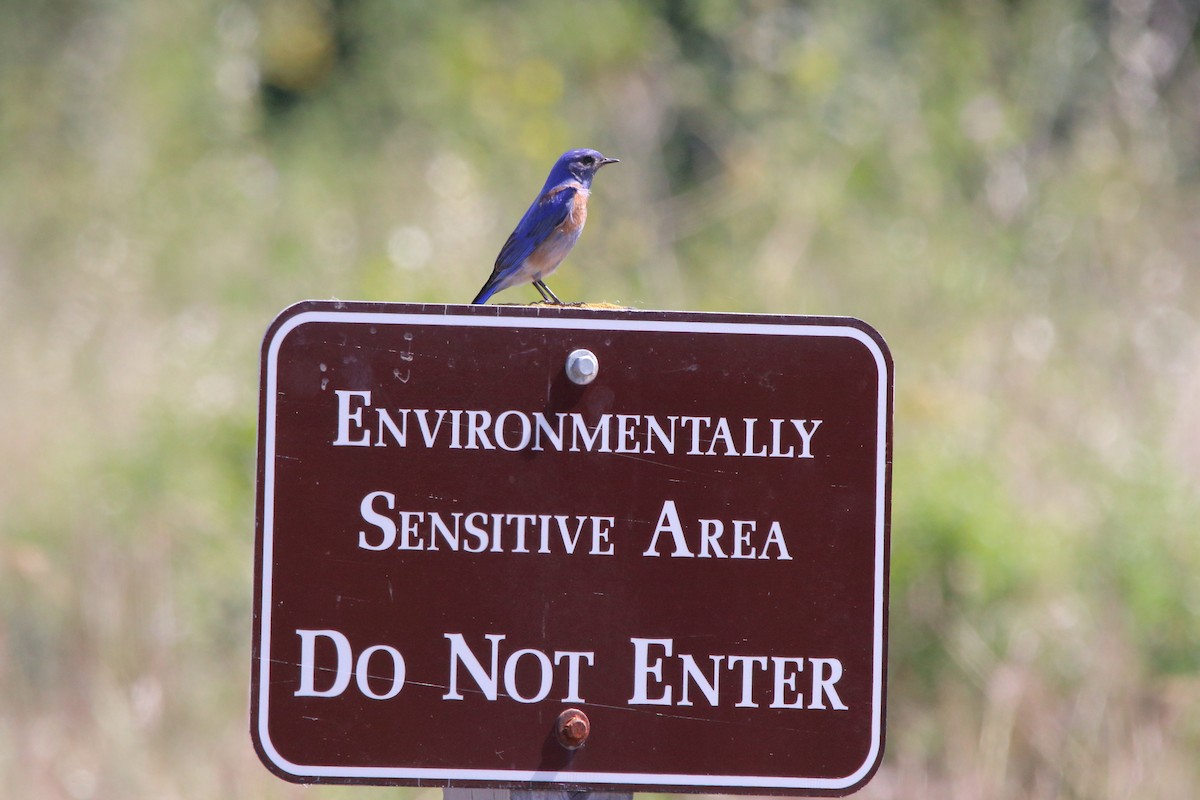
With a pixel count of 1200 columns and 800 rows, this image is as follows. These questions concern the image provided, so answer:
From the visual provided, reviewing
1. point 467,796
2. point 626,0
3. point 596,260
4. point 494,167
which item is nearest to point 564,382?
point 467,796

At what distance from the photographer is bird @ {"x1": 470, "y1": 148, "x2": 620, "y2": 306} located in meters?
2.93

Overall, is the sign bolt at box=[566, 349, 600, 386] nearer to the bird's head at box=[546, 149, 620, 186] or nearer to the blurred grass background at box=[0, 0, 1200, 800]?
the bird's head at box=[546, 149, 620, 186]

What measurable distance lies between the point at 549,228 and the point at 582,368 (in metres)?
1.48

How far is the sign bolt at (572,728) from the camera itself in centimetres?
152

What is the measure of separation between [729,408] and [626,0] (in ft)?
19.6

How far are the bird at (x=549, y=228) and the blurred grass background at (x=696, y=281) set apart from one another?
1.88ft

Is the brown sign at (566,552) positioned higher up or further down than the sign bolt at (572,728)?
higher up

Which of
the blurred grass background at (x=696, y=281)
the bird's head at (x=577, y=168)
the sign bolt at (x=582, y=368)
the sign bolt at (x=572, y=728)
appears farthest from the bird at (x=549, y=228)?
the sign bolt at (x=572, y=728)

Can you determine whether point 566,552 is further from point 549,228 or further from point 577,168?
point 577,168

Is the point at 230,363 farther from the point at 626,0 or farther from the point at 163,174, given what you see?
the point at 626,0

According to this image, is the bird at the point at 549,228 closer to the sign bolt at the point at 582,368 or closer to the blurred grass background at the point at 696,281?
the blurred grass background at the point at 696,281

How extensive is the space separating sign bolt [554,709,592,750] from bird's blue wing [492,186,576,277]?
1.50 metres

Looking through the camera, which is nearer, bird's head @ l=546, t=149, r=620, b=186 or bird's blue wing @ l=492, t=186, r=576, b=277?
bird's blue wing @ l=492, t=186, r=576, b=277

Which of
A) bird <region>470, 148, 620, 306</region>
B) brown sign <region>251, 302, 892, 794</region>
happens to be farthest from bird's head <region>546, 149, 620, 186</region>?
brown sign <region>251, 302, 892, 794</region>
